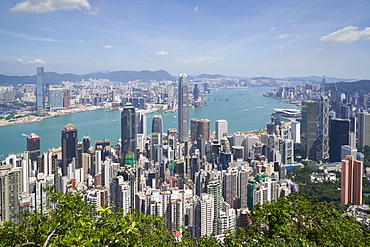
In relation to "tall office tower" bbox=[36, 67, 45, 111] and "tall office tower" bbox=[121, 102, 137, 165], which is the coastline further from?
"tall office tower" bbox=[121, 102, 137, 165]

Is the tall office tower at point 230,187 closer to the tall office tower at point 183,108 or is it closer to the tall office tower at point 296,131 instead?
the tall office tower at point 183,108

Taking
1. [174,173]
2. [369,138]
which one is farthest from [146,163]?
[369,138]

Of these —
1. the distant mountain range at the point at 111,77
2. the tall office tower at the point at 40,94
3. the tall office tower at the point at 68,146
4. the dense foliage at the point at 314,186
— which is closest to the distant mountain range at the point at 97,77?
the distant mountain range at the point at 111,77

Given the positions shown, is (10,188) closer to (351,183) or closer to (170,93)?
(351,183)

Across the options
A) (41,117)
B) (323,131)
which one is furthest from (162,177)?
(41,117)

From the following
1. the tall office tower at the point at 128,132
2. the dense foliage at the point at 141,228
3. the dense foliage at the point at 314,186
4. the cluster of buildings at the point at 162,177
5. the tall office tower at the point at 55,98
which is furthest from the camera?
the tall office tower at the point at 55,98

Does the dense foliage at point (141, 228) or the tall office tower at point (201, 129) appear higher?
the dense foliage at point (141, 228)
